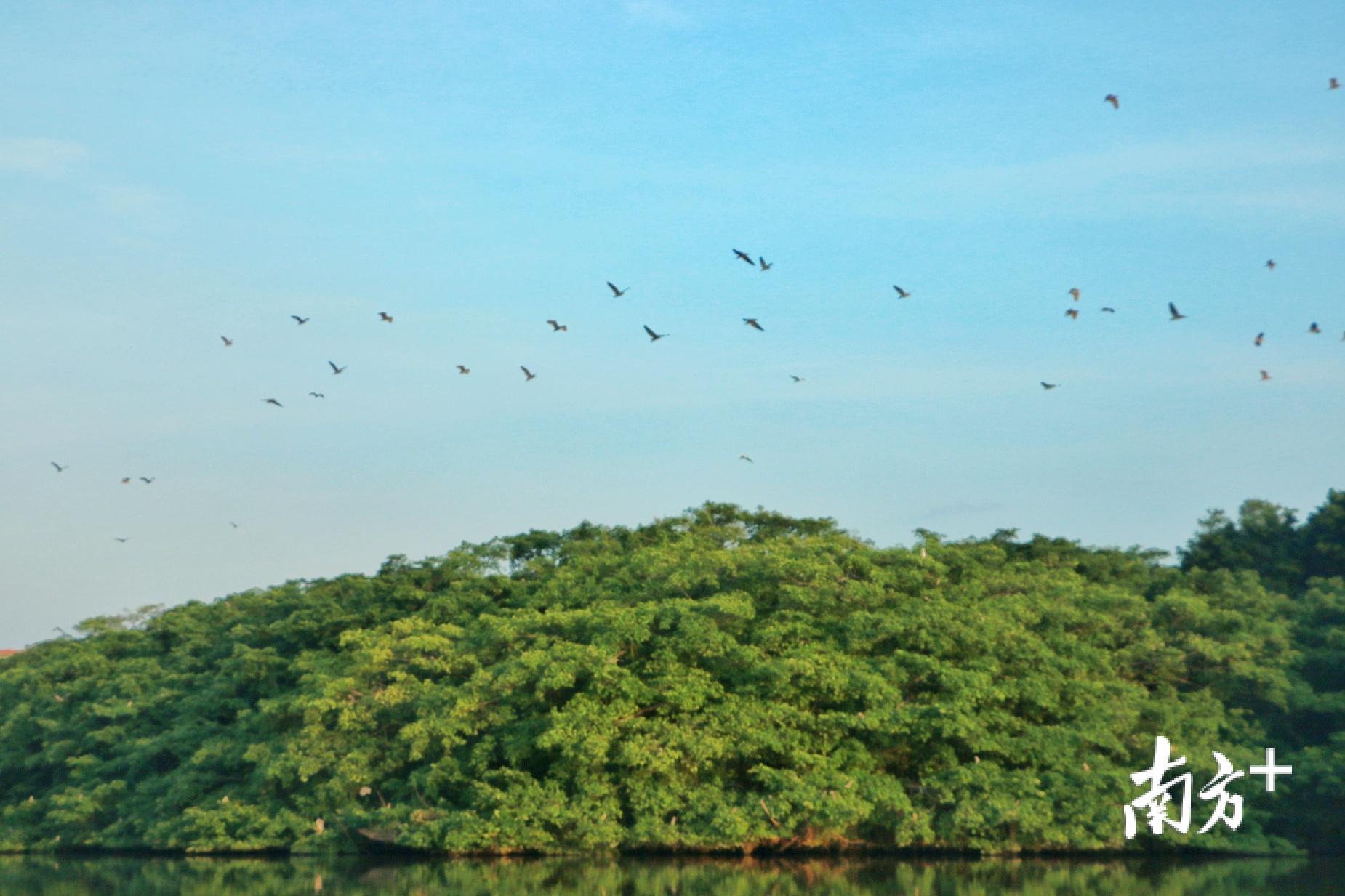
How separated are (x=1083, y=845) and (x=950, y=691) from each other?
9.83ft

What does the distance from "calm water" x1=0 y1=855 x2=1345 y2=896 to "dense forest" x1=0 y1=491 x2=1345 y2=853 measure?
20.7 inches

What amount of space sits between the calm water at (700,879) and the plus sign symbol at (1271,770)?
A: 4.24ft

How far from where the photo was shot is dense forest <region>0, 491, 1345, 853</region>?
2244cm

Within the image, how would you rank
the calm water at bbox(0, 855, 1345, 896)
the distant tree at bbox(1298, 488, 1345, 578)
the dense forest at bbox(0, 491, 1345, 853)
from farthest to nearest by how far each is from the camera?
the distant tree at bbox(1298, 488, 1345, 578) → the dense forest at bbox(0, 491, 1345, 853) → the calm water at bbox(0, 855, 1345, 896)

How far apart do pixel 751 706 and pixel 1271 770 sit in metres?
8.52

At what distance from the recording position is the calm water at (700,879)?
1955 cm

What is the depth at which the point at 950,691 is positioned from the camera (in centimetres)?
2266

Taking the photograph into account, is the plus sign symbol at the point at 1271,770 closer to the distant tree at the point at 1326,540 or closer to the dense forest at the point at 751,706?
the dense forest at the point at 751,706

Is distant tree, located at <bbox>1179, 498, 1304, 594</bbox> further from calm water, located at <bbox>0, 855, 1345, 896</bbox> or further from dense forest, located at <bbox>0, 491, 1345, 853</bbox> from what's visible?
calm water, located at <bbox>0, 855, 1345, 896</bbox>

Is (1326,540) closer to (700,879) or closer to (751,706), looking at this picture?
(751,706)

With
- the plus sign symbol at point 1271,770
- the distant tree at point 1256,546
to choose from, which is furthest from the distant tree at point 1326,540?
A: the plus sign symbol at point 1271,770

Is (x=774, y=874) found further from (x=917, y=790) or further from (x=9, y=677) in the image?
(x=9, y=677)

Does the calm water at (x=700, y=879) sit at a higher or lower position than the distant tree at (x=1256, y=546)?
lower

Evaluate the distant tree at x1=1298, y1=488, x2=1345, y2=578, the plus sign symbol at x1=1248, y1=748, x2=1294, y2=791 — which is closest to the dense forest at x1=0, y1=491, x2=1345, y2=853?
the plus sign symbol at x1=1248, y1=748, x2=1294, y2=791
